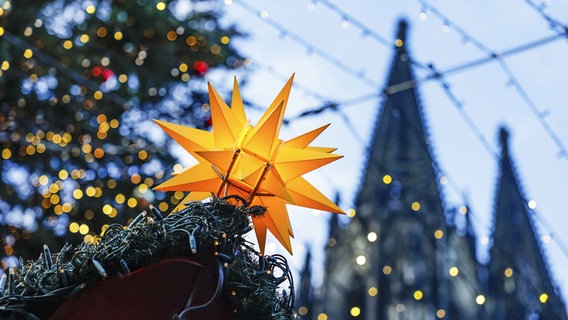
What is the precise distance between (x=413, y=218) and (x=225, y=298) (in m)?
22.9

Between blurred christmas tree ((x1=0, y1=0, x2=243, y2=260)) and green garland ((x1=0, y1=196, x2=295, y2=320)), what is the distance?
398cm

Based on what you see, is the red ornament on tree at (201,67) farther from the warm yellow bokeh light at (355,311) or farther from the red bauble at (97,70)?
the warm yellow bokeh light at (355,311)

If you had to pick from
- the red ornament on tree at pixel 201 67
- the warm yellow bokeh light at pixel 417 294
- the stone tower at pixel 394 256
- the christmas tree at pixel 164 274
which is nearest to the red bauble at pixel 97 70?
the red ornament on tree at pixel 201 67

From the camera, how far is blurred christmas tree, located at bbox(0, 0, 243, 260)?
19.1 feet

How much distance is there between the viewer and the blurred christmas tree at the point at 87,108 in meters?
5.84

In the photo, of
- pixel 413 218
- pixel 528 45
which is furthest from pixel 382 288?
pixel 528 45

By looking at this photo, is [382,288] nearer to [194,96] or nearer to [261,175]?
[194,96]

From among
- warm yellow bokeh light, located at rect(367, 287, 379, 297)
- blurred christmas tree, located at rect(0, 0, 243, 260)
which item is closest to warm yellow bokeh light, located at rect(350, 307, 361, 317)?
warm yellow bokeh light, located at rect(367, 287, 379, 297)

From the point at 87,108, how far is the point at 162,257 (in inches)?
190

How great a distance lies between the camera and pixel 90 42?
6.17 meters

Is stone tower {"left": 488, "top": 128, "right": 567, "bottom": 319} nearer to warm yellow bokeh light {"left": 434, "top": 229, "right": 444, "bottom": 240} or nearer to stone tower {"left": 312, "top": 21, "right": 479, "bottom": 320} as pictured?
stone tower {"left": 312, "top": 21, "right": 479, "bottom": 320}

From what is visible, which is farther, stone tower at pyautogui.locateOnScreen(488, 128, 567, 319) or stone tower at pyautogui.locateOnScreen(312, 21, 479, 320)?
stone tower at pyautogui.locateOnScreen(488, 128, 567, 319)

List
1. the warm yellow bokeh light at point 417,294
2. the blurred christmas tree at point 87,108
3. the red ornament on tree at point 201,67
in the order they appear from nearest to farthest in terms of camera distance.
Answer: the blurred christmas tree at point 87,108, the red ornament on tree at point 201,67, the warm yellow bokeh light at point 417,294

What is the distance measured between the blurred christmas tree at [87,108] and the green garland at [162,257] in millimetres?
3982
